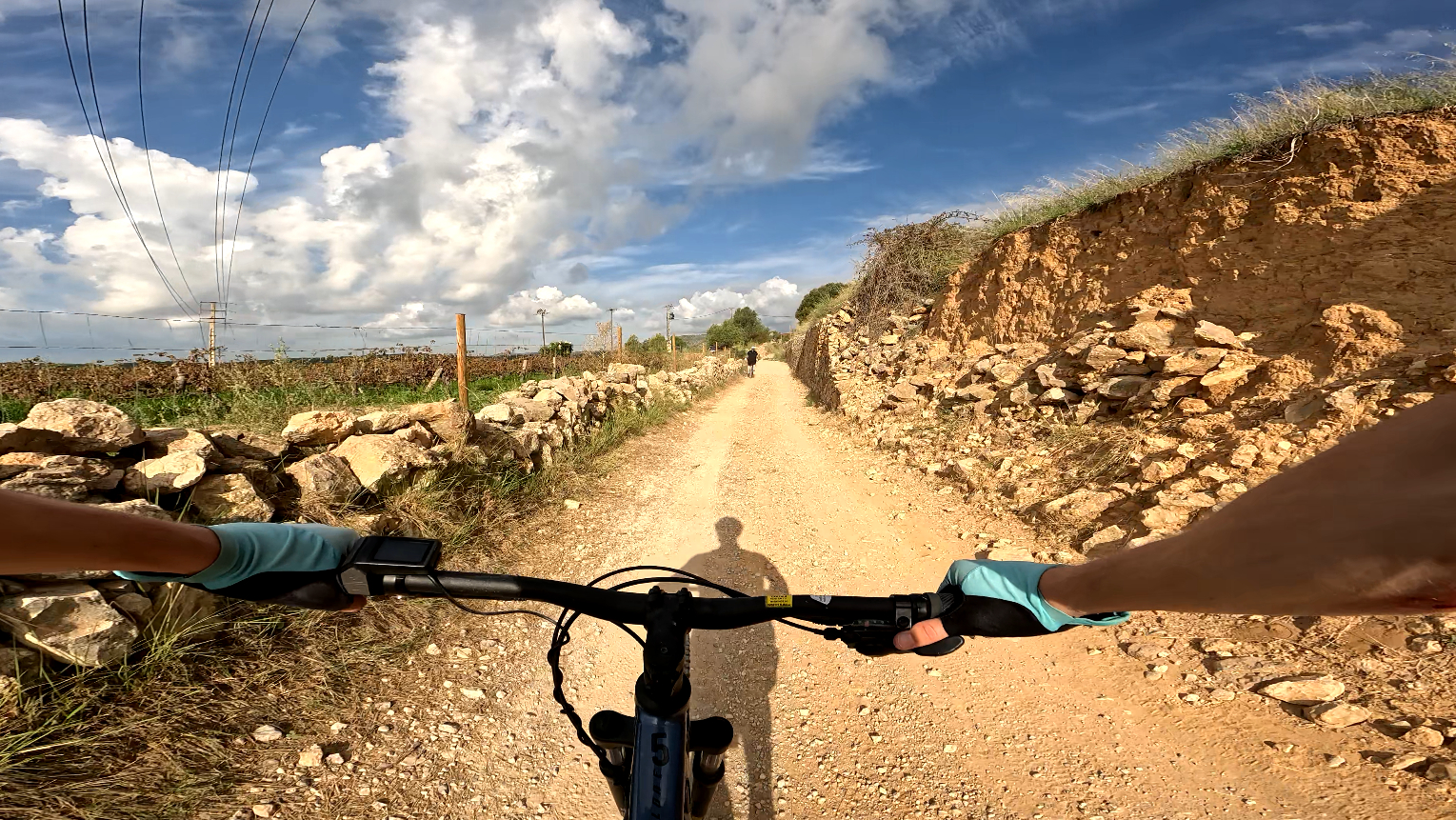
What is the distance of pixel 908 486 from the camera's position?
257 inches

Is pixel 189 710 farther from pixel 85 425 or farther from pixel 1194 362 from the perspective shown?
pixel 1194 362

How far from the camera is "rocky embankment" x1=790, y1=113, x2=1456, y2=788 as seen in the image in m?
2.91

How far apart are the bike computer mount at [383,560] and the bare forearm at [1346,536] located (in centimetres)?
132

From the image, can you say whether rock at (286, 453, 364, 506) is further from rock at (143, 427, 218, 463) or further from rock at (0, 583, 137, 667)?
rock at (0, 583, 137, 667)

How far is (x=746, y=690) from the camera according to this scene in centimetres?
327

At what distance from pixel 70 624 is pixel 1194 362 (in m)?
7.80

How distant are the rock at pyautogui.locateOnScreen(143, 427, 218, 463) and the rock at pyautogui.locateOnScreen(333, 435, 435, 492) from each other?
2.73 feet

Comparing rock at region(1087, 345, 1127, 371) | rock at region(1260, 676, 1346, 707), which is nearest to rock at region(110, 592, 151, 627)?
rock at region(1260, 676, 1346, 707)

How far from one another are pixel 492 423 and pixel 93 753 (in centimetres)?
378

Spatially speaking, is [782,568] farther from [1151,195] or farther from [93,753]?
[1151,195]

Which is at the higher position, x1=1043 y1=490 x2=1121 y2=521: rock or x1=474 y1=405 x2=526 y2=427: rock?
x1=474 y1=405 x2=526 y2=427: rock

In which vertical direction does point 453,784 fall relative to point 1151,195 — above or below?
below

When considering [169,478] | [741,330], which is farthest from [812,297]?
[169,478]

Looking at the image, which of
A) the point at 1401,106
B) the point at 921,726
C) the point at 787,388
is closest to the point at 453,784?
the point at 921,726
